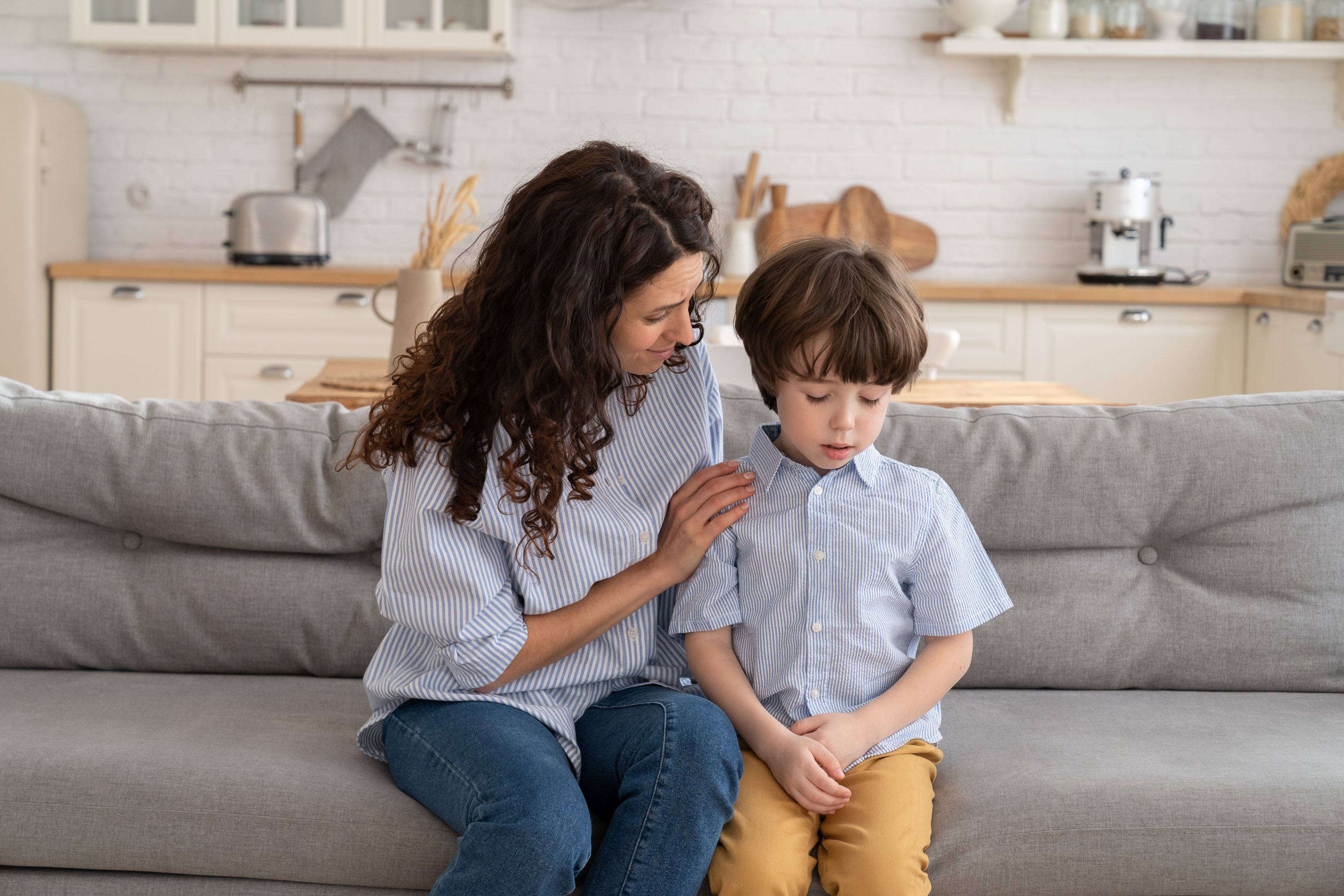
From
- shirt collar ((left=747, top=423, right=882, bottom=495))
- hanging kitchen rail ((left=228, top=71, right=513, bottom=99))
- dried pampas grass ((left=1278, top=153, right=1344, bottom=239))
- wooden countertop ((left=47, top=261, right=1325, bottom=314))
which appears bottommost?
shirt collar ((left=747, top=423, right=882, bottom=495))

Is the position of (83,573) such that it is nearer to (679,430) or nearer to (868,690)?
(679,430)

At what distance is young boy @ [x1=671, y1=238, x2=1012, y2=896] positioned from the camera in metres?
1.25

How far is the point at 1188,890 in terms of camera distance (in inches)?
51.0

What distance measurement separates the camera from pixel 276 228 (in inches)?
158

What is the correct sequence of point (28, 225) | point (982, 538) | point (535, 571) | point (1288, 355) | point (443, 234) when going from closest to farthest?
point (535, 571) < point (982, 538) < point (443, 234) < point (1288, 355) < point (28, 225)

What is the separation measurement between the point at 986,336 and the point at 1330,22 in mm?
1567

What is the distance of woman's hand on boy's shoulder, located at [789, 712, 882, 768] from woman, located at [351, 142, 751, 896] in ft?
0.31

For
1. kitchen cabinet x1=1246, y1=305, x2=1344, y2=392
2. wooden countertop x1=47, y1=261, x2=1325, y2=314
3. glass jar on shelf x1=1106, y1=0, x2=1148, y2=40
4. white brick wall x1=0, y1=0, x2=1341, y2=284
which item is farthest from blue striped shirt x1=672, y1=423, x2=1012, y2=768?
glass jar on shelf x1=1106, y1=0, x2=1148, y2=40

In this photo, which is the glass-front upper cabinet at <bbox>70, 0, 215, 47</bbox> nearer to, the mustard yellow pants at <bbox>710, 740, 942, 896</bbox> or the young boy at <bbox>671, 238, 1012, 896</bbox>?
the young boy at <bbox>671, 238, 1012, 896</bbox>

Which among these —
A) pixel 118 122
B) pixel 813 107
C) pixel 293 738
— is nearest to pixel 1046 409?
pixel 293 738

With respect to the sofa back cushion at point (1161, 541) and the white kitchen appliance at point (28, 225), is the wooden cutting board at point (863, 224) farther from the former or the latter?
the sofa back cushion at point (1161, 541)

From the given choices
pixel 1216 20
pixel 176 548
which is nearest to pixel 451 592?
pixel 176 548

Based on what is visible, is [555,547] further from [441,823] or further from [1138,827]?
[1138,827]

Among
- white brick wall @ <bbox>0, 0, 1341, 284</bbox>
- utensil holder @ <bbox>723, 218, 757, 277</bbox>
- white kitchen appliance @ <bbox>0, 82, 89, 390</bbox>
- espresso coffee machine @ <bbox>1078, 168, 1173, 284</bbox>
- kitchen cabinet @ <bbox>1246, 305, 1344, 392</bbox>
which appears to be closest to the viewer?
kitchen cabinet @ <bbox>1246, 305, 1344, 392</bbox>
